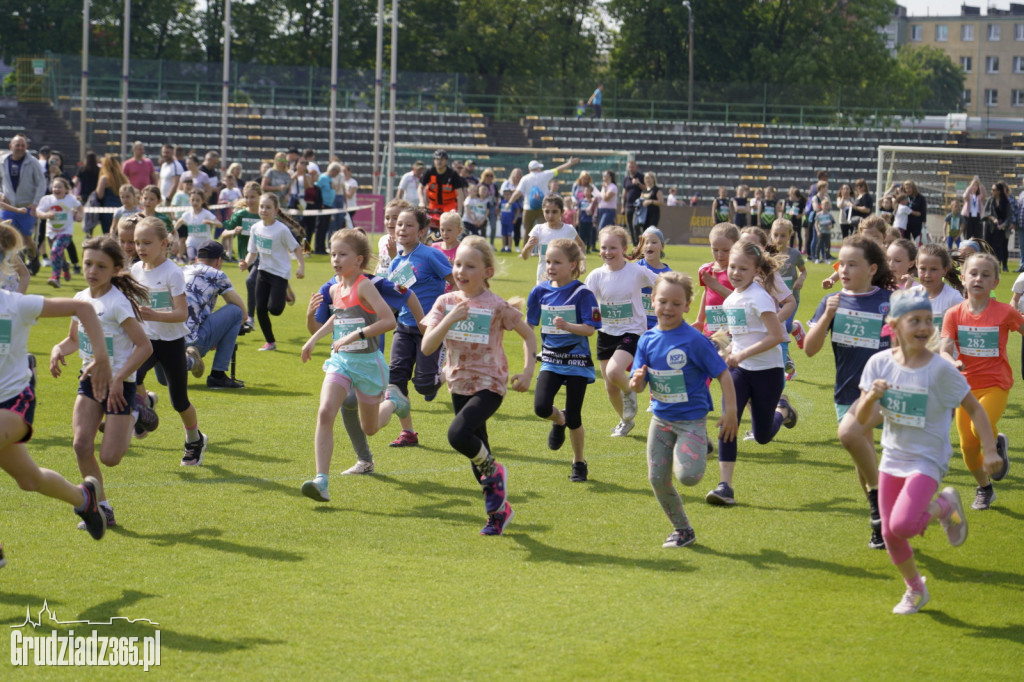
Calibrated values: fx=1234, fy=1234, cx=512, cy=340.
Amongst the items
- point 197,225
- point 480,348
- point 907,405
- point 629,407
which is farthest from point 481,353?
point 197,225

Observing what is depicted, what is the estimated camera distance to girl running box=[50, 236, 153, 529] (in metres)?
7.04

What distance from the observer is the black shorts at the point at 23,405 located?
599 centimetres

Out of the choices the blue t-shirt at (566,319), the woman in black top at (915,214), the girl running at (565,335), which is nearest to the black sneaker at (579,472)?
the girl running at (565,335)

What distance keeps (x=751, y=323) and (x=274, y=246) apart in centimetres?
717

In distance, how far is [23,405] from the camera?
6.06m

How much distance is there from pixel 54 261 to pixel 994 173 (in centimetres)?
2528

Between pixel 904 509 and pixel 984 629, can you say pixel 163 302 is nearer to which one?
pixel 904 509

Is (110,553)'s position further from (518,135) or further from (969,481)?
(518,135)

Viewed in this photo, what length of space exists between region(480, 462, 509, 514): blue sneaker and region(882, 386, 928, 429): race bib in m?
2.34

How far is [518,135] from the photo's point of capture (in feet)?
161

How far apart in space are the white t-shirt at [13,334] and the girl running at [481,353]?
7.20 ft

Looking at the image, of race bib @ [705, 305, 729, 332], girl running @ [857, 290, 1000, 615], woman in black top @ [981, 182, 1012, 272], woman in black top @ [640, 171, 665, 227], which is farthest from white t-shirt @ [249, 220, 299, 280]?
woman in black top @ [981, 182, 1012, 272]

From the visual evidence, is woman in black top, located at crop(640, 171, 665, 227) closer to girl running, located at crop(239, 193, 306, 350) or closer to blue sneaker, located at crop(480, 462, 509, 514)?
girl running, located at crop(239, 193, 306, 350)

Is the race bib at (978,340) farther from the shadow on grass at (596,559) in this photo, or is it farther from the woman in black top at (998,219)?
the woman in black top at (998,219)
